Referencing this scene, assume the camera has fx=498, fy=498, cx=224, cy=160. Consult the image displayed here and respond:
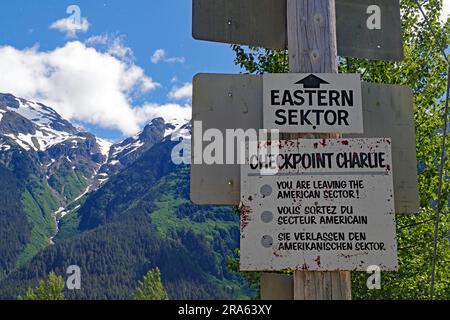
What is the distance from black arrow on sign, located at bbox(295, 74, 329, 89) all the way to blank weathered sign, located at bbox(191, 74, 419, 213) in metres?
0.30

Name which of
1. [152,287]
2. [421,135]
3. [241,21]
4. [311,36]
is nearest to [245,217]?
[311,36]

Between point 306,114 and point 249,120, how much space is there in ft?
1.30

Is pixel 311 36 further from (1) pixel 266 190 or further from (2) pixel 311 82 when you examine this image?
(1) pixel 266 190

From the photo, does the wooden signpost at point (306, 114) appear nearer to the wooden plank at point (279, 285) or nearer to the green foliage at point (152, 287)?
the wooden plank at point (279, 285)

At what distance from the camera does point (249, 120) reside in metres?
3.42

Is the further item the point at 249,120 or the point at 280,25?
the point at 280,25

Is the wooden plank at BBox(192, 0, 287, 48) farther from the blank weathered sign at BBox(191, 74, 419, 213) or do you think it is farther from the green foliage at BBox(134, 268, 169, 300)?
the green foliage at BBox(134, 268, 169, 300)

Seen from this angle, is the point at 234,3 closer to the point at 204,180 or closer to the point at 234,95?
the point at 234,95

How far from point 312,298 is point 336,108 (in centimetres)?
129

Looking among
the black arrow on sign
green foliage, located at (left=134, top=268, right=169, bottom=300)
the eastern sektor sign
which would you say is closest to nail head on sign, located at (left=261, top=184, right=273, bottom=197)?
the eastern sektor sign

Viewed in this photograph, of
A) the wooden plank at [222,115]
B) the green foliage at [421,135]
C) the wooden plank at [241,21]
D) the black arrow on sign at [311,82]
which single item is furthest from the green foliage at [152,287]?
the black arrow on sign at [311,82]

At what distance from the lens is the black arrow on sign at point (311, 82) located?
344cm

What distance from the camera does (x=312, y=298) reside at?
3098 millimetres

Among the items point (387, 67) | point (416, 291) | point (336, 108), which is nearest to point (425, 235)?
point (416, 291)
